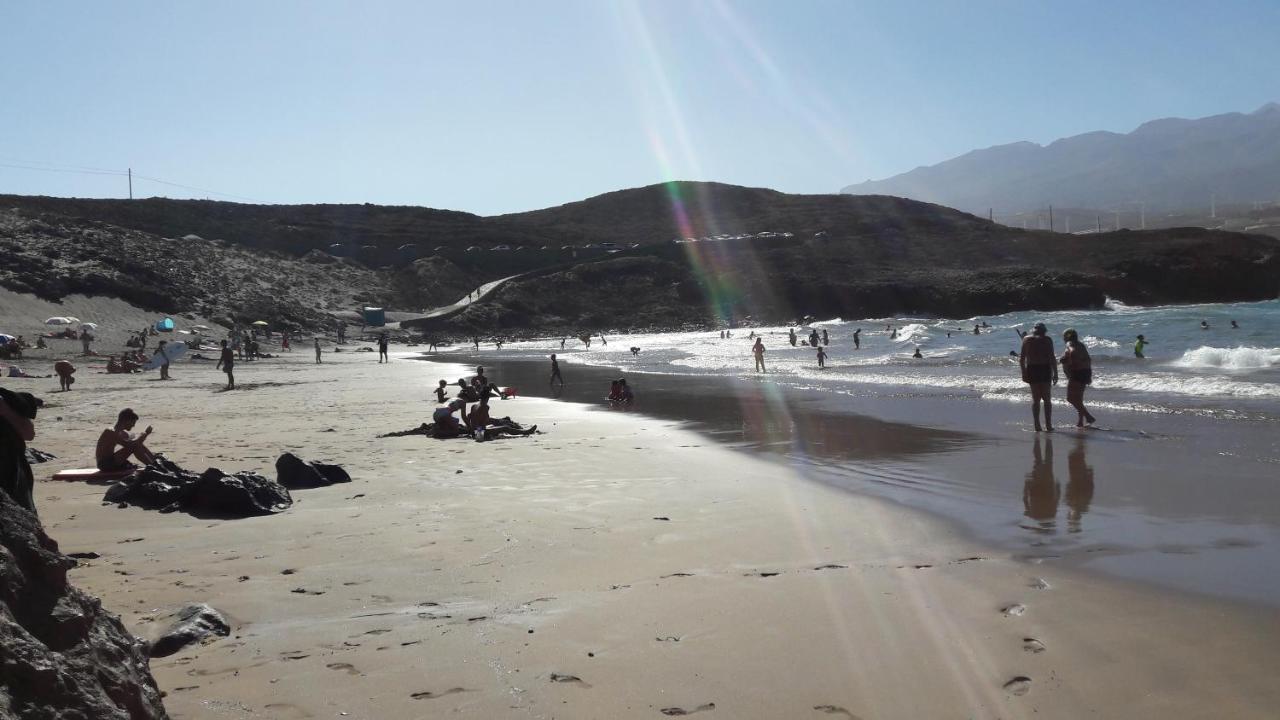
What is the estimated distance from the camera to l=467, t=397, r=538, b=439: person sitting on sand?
1241cm

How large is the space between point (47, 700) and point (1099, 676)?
3.89m

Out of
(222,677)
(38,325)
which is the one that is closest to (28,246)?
(38,325)

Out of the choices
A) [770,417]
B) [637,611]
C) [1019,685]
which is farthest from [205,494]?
[770,417]

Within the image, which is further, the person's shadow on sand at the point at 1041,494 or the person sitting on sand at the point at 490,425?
the person sitting on sand at the point at 490,425

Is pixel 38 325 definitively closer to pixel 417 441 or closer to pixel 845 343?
pixel 417 441

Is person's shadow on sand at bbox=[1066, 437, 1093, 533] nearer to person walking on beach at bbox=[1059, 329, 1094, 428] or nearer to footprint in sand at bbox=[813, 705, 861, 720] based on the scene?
person walking on beach at bbox=[1059, 329, 1094, 428]

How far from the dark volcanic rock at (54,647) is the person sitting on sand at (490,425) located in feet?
30.8

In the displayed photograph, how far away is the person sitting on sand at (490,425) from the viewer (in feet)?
40.7

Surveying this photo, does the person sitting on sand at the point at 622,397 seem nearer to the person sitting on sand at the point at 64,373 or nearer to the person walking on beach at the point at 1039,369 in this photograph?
the person walking on beach at the point at 1039,369

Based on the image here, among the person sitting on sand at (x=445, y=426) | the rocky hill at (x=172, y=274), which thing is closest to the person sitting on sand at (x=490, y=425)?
the person sitting on sand at (x=445, y=426)

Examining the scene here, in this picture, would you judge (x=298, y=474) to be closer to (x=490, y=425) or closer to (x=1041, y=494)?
(x=490, y=425)

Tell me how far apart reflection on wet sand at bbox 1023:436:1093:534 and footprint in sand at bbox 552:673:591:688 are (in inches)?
175

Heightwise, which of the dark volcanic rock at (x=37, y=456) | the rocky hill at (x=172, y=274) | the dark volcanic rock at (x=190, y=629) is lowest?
the dark volcanic rock at (x=190, y=629)

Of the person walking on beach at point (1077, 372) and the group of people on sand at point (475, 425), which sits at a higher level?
the person walking on beach at point (1077, 372)
